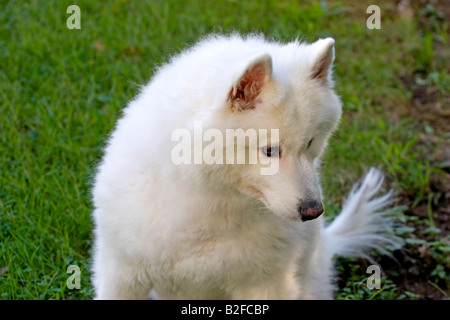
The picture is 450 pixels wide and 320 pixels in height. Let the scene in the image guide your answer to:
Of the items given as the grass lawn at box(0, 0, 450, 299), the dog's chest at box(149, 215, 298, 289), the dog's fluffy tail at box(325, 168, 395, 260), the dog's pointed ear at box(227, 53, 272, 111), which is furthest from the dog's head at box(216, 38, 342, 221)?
the dog's fluffy tail at box(325, 168, 395, 260)

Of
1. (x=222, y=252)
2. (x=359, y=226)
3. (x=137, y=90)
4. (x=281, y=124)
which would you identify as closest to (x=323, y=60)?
(x=281, y=124)

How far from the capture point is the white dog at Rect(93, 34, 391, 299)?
9.12 ft

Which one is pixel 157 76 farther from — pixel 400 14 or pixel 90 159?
pixel 400 14

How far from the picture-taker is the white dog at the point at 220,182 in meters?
2.78

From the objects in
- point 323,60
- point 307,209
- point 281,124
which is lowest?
point 307,209

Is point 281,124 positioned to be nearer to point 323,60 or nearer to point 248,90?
point 248,90

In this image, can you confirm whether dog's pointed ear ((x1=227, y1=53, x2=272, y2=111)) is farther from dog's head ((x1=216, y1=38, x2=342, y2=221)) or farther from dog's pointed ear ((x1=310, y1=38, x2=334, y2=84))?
dog's pointed ear ((x1=310, y1=38, x2=334, y2=84))

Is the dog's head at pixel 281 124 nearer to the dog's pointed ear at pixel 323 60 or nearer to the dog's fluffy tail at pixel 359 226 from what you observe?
the dog's pointed ear at pixel 323 60

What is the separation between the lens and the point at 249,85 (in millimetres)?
2748

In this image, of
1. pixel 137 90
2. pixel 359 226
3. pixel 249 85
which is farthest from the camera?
pixel 359 226

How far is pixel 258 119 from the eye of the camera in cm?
277

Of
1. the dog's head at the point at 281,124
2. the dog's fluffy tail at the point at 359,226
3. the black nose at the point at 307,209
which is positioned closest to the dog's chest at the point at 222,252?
the dog's head at the point at 281,124

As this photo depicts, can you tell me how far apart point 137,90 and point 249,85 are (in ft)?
4.34
